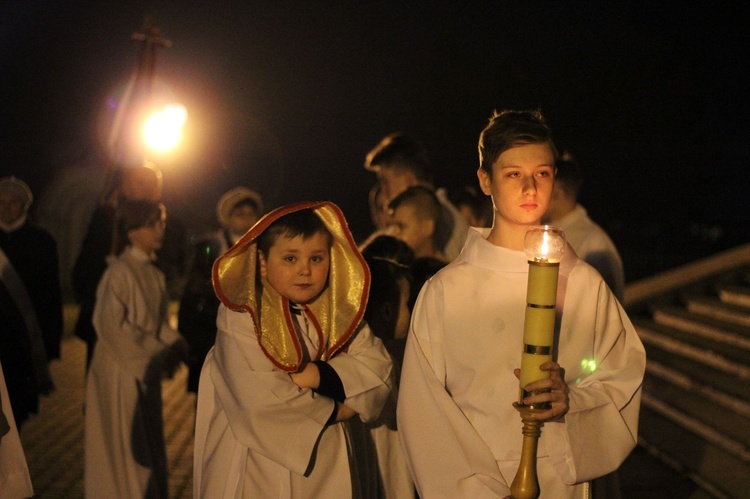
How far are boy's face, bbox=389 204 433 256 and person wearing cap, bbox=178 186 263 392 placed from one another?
3.93 ft

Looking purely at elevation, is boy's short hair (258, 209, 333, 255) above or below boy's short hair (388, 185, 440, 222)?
below

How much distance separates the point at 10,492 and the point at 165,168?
1332 centimetres

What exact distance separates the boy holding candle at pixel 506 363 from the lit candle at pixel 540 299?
43 cm

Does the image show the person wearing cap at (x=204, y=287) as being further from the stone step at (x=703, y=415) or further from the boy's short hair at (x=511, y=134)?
the stone step at (x=703, y=415)

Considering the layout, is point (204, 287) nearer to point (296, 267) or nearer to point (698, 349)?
point (296, 267)

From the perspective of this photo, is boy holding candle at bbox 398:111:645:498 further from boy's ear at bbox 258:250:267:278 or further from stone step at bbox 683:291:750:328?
stone step at bbox 683:291:750:328

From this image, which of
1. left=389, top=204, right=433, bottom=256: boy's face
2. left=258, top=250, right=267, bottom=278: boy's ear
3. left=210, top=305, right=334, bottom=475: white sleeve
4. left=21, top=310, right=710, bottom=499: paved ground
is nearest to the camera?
left=210, top=305, right=334, bottom=475: white sleeve

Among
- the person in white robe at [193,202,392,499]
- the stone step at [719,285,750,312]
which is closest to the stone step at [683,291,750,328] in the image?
the stone step at [719,285,750,312]

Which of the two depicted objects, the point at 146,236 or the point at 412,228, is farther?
the point at 146,236

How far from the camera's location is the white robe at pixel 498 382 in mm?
3273

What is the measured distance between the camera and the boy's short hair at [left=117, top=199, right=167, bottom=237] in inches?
258

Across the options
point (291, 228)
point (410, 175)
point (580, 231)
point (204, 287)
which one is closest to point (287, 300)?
point (291, 228)

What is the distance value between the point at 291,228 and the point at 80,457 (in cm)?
493

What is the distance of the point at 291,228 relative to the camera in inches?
151
